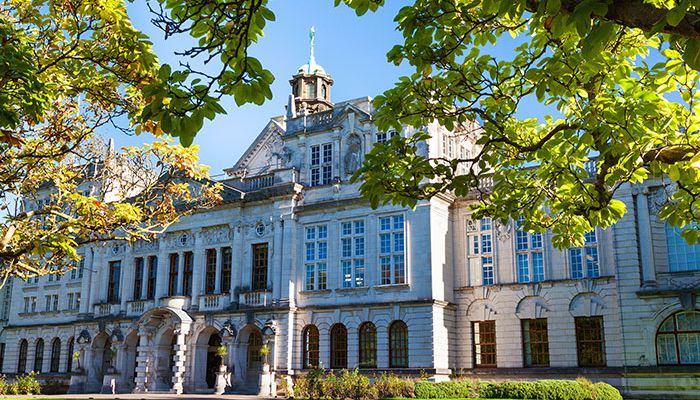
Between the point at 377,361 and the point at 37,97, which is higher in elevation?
the point at 37,97

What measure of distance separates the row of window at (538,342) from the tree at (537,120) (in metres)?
20.1

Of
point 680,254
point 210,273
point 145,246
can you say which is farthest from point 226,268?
point 680,254

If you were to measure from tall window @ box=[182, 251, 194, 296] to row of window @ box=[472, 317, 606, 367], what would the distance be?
1625 cm

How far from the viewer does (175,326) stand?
37938 mm

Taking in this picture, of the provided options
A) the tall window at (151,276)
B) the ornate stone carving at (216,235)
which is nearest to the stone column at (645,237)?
the ornate stone carving at (216,235)

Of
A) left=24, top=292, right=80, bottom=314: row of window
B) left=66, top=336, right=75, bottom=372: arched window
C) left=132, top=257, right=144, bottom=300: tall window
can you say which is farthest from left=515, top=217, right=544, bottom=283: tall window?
left=24, top=292, right=80, bottom=314: row of window

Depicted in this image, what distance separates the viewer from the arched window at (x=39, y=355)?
153 feet

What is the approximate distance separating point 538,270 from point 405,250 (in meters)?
6.02

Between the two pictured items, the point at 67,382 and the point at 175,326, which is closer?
the point at 175,326

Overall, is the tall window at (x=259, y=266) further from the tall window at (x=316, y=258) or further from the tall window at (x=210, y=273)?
the tall window at (x=210, y=273)

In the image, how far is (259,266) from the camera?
122 ft

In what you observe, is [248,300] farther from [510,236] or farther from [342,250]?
[510,236]

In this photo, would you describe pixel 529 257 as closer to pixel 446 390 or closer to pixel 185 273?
pixel 446 390

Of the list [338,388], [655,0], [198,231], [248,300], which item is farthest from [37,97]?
[198,231]
